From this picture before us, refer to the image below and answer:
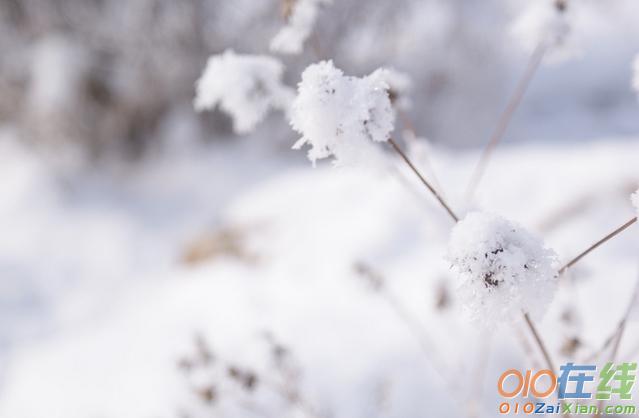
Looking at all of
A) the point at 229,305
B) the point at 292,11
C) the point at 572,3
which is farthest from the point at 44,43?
the point at 572,3

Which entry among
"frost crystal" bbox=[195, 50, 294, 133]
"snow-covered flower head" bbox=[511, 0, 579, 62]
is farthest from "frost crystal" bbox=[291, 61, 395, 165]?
"snow-covered flower head" bbox=[511, 0, 579, 62]

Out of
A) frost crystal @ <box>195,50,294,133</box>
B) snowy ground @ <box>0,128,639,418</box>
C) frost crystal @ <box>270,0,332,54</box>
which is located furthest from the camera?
snowy ground @ <box>0,128,639,418</box>

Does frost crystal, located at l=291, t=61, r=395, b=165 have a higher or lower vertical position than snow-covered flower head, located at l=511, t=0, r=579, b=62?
lower

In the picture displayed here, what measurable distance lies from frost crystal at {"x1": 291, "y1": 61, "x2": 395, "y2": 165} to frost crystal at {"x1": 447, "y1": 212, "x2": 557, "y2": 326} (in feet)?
0.59

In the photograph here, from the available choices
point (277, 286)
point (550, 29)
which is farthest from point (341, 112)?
point (277, 286)

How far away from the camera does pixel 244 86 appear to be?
1021mm

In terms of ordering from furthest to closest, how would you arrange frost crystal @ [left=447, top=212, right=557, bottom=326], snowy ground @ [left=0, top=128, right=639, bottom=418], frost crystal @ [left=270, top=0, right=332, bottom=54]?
1. snowy ground @ [left=0, top=128, right=639, bottom=418]
2. frost crystal @ [left=270, top=0, right=332, bottom=54]
3. frost crystal @ [left=447, top=212, right=557, bottom=326]

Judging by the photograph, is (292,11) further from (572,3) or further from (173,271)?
(173,271)

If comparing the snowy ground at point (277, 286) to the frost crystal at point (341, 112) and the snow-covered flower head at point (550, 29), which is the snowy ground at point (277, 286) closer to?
the frost crystal at point (341, 112)

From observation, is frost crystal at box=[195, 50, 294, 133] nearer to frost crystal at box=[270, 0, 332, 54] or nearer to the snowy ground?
frost crystal at box=[270, 0, 332, 54]

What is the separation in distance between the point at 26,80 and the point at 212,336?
2.63 m

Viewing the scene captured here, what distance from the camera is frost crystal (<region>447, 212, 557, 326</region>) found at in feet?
2.00

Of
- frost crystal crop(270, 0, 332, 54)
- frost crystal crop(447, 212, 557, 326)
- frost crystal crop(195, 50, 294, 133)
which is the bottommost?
frost crystal crop(447, 212, 557, 326)

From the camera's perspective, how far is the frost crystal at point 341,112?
66cm
